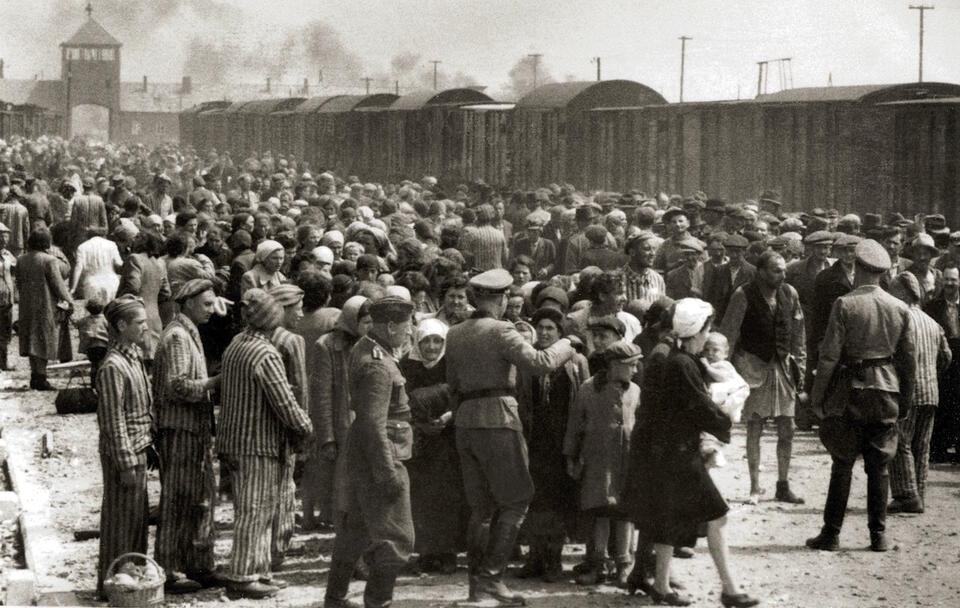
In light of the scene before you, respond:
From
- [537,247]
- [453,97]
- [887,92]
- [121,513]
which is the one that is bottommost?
[121,513]

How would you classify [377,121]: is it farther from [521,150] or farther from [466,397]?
[466,397]

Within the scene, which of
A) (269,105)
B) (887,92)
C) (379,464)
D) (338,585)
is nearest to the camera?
(379,464)

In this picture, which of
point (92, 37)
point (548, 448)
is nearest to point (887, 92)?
point (548, 448)

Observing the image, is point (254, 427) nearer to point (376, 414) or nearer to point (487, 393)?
point (376, 414)

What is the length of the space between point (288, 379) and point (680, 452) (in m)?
2.22

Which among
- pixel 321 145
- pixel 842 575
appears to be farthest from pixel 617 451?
pixel 321 145

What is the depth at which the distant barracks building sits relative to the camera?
77.2 metres

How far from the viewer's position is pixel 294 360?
24.7 ft

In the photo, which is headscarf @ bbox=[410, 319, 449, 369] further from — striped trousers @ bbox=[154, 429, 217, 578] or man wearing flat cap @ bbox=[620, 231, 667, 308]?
man wearing flat cap @ bbox=[620, 231, 667, 308]

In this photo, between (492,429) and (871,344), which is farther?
→ (871,344)

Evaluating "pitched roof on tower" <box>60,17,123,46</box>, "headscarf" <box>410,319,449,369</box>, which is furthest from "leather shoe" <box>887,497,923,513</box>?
"pitched roof on tower" <box>60,17,123,46</box>

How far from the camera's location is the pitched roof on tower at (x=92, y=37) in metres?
75.8

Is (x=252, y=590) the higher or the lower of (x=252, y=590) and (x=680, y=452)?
the lower

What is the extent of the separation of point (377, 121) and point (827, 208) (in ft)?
53.6
